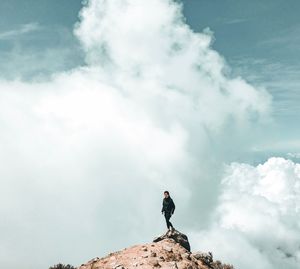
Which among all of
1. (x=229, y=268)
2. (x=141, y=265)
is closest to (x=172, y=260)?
(x=141, y=265)

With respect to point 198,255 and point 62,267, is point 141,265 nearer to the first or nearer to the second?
point 198,255

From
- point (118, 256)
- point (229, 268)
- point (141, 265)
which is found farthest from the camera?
point (229, 268)

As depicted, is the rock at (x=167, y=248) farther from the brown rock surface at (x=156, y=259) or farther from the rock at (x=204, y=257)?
the rock at (x=204, y=257)

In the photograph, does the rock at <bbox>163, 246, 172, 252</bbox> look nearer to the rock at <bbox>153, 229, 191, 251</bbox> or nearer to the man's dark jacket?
the rock at <bbox>153, 229, 191, 251</bbox>

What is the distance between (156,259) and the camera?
33781 mm

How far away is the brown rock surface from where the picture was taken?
3328cm

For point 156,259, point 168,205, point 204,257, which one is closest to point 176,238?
point 168,205

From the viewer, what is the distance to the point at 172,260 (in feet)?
113

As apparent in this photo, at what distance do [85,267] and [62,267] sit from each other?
17505 millimetres

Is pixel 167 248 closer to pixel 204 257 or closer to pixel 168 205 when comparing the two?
pixel 204 257

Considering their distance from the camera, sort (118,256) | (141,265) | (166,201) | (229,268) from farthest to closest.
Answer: (229,268)
(166,201)
(118,256)
(141,265)

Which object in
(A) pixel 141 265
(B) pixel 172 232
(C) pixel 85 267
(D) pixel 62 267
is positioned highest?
(D) pixel 62 267

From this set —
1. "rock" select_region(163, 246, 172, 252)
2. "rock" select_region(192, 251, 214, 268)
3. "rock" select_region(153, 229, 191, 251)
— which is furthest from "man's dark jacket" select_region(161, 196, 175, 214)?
"rock" select_region(192, 251, 214, 268)

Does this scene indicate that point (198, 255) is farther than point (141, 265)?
Yes
